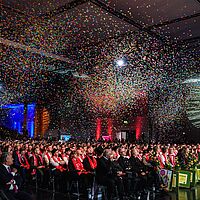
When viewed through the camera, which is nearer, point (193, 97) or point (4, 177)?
point (4, 177)

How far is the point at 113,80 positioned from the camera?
56.3 feet

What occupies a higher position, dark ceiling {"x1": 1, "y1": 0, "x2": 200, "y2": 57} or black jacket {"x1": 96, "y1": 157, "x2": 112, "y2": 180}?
dark ceiling {"x1": 1, "y1": 0, "x2": 200, "y2": 57}

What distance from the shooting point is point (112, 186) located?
6.15 m

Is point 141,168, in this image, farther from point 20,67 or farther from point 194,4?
point 20,67

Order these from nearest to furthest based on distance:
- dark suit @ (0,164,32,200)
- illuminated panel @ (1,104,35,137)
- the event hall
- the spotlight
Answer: dark suit @ (0,164,32,200)
the event hall
the spotlight
illuminated panel @ (1,104,35,137)

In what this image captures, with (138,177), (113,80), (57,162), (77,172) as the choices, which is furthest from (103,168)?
(113,80)

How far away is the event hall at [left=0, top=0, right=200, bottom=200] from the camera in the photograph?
21.1ft

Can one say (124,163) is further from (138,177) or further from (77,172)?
(77,172)

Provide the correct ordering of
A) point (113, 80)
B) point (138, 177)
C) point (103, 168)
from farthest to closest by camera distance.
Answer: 1. point (113, 80)
2. point (138, 177)
3. point (103, 168)

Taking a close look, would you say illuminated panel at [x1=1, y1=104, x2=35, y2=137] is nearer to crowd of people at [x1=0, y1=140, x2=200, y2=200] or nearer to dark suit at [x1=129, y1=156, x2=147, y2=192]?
crowd of people at [x1=0, y1=140, x2=200, y2=200]

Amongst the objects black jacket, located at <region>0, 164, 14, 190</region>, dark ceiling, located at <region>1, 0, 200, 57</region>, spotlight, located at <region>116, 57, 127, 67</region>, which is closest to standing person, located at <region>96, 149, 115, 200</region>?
black jacket, located at <region>0, 164, 14, 190</region>

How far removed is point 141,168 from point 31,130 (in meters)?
22.9

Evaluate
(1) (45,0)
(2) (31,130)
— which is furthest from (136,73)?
(2) (31,130)

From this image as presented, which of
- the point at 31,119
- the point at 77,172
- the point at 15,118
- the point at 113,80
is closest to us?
the point at 77,172
